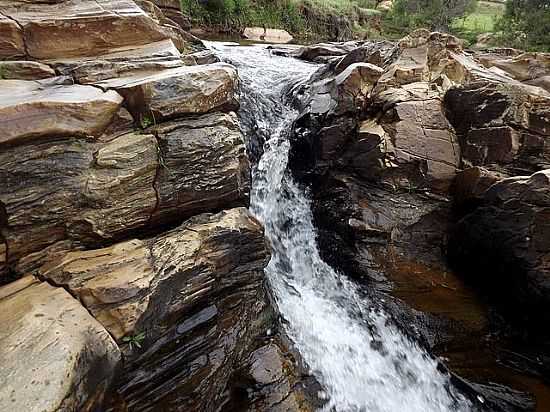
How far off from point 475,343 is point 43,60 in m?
7.85

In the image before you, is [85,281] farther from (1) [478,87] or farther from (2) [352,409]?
(1) [478,87]

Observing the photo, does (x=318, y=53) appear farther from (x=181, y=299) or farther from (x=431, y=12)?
(x=431, y=12)

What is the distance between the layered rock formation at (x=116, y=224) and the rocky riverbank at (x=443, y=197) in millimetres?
2574

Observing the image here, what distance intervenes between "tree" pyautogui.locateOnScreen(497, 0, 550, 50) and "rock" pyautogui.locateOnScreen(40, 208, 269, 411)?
67.1ft

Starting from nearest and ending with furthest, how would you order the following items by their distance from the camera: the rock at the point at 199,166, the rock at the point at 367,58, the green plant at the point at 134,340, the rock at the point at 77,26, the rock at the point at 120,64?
the green plant at the point at 134,340
the rock at the point at 199,166
the rock at the point at 120,64
the rock at the point at 77,26
the rock at the point at 367,58

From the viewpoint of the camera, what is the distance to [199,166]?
4562 millimetres

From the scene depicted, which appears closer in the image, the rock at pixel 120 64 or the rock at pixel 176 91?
the rock at pixel 176 91

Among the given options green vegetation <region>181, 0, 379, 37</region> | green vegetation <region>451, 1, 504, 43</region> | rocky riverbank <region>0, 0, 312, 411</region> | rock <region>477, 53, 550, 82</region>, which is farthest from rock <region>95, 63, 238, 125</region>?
green vegetation <region>451, 1, 504, 43</region>

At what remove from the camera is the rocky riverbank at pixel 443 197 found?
555 cm

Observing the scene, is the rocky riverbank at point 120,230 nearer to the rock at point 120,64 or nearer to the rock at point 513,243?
the rock at point 120,64

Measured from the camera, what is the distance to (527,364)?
18.1ft

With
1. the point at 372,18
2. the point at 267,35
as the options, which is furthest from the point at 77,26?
the point at 372,18

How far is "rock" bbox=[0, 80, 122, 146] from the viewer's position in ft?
11.4

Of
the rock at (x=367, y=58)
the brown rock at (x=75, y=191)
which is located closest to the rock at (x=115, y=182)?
the brown rock at (x=75, y=191)
